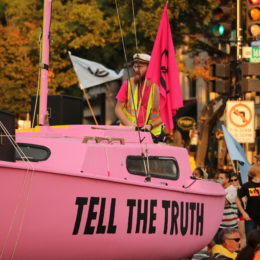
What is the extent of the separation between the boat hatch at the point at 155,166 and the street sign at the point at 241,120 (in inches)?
293

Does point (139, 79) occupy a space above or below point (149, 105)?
above

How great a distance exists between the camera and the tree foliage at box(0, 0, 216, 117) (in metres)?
32.2

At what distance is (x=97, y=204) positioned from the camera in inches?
424

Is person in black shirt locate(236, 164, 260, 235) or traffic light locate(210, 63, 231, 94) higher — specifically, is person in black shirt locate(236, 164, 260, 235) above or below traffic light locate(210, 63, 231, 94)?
below

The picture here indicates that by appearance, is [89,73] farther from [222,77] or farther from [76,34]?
[222,77]

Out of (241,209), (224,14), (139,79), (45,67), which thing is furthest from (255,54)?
(45,67)

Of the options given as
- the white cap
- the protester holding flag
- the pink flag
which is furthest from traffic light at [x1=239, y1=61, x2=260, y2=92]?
the white cap

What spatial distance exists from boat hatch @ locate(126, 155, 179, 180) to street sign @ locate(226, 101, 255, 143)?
7.44 meters

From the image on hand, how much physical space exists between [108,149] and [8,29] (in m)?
26.5

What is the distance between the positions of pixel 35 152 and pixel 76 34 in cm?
2474

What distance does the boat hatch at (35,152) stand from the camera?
1079 cm

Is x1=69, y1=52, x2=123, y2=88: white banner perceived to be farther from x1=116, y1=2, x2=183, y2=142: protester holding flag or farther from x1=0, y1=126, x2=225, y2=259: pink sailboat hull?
x1=0, y1=126, x2=225, y2=259: pink sailboat hull

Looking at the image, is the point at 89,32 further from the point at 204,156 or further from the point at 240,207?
the point at 240,207

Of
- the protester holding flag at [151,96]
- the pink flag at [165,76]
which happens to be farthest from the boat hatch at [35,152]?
the pink flag at [165,76]
